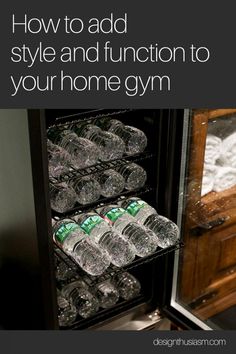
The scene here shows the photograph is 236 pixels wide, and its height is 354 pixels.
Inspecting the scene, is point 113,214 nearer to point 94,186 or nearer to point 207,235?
point 94,186

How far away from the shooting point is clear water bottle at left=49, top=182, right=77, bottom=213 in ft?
6.04

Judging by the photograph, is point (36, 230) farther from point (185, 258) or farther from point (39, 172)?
point (185, 258)

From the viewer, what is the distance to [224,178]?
2076mm

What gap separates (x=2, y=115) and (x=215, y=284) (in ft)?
3.66

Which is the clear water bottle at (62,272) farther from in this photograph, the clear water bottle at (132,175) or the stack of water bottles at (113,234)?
the clear water bottle at (132,175)

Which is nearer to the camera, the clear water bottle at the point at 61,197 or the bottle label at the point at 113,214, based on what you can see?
the clear water bottle at the point at 61,197

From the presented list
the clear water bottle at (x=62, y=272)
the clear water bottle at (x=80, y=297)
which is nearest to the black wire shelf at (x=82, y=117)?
the clear water bottle at (x=62, y=272)

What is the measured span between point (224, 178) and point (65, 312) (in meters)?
0.77

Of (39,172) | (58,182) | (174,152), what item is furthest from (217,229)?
(39,172)

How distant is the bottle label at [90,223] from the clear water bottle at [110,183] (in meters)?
0.09

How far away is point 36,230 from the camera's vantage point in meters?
1.71

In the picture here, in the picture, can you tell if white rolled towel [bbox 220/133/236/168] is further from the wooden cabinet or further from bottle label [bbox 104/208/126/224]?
bottle label [bbox 104/208/126/224]

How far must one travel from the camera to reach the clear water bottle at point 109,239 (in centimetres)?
189

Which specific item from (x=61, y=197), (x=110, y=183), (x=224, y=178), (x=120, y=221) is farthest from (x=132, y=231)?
(x=224, y=178)
